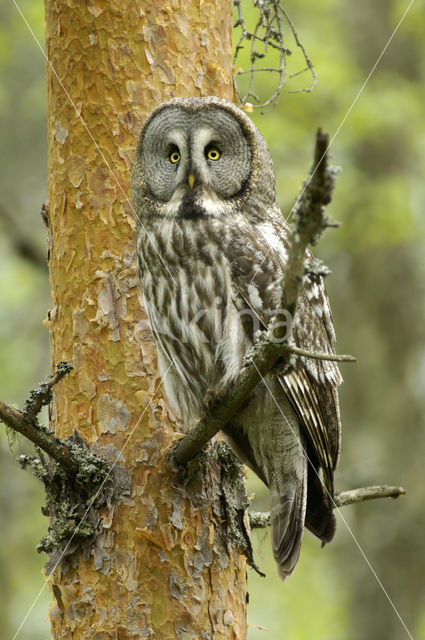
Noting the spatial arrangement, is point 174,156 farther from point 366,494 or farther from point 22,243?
point 22,243

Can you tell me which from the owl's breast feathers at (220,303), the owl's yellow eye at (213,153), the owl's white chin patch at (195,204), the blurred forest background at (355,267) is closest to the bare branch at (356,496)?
the owl's breast feathers at (220,303)

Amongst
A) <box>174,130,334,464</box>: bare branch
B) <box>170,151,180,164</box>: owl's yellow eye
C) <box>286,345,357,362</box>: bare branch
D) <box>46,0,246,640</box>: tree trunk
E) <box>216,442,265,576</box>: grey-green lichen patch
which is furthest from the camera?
<box>170,151,180,164</box>: owl's yellow eye

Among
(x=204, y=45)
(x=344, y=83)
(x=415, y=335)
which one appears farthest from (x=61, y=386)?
(x=415, y=335)

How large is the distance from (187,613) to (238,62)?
200 inches

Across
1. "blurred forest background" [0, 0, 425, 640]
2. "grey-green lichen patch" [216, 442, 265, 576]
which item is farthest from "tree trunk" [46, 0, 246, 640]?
"blurred forest background" [0, 0, 425, 640]

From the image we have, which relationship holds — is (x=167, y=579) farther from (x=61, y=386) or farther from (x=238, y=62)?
(x=238, y=62)

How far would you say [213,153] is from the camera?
11.6 feet

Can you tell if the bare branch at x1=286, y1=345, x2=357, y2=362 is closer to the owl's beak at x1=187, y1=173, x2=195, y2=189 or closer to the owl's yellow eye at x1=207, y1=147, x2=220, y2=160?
the owl's beak at x1=187, y1=173, x2=195, y2=189

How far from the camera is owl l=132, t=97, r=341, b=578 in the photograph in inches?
124

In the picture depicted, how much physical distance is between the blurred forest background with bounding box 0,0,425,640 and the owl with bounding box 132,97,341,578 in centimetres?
331

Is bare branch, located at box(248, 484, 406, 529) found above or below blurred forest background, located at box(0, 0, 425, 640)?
below

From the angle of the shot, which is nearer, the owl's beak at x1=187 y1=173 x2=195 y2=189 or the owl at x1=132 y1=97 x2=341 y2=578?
the owl at x1=132 y1=97 x2=341 y2=578

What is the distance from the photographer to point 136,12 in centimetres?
344

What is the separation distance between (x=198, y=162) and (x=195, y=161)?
0.5 inches
